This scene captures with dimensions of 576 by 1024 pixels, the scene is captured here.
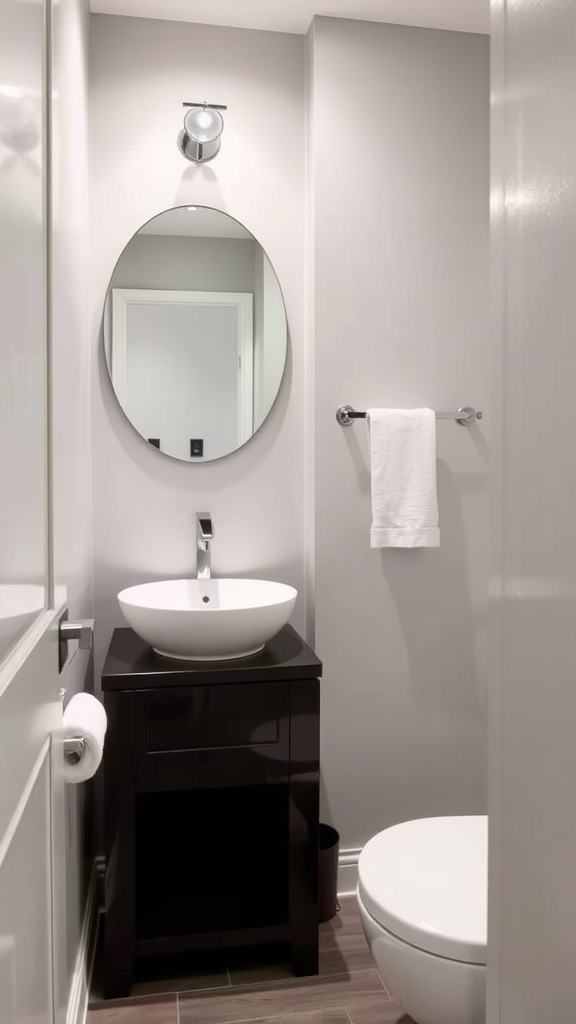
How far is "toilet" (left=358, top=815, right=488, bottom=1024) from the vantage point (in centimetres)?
139

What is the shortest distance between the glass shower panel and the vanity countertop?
2.93ft

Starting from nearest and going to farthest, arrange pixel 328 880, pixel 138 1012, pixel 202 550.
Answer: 1. pixel 138 1012
2. pixel 328 880
3. pixel 202 550

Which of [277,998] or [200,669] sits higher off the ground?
[200,669]

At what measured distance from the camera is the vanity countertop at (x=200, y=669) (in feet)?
6.35

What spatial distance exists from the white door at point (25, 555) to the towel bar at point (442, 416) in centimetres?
136

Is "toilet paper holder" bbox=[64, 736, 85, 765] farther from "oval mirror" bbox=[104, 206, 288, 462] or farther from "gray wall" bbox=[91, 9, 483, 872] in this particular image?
"oval mirror" bbox=[104, 206, 288, 462]

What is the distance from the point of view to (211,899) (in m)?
2.11

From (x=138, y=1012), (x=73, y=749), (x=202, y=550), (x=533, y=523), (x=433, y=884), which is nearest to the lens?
(x=533, y=523)

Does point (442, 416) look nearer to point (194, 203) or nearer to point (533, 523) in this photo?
point (194, 203)

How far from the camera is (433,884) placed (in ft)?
5.10

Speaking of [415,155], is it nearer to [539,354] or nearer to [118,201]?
[118,201]

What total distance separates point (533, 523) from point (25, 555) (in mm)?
566

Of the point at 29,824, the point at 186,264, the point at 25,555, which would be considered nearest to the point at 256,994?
the point at 29,824

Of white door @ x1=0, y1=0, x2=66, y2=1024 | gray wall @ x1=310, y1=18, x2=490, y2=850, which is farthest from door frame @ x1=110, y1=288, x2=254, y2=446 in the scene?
white door @ x1=0, y1=0, x2=66, y2=1024
